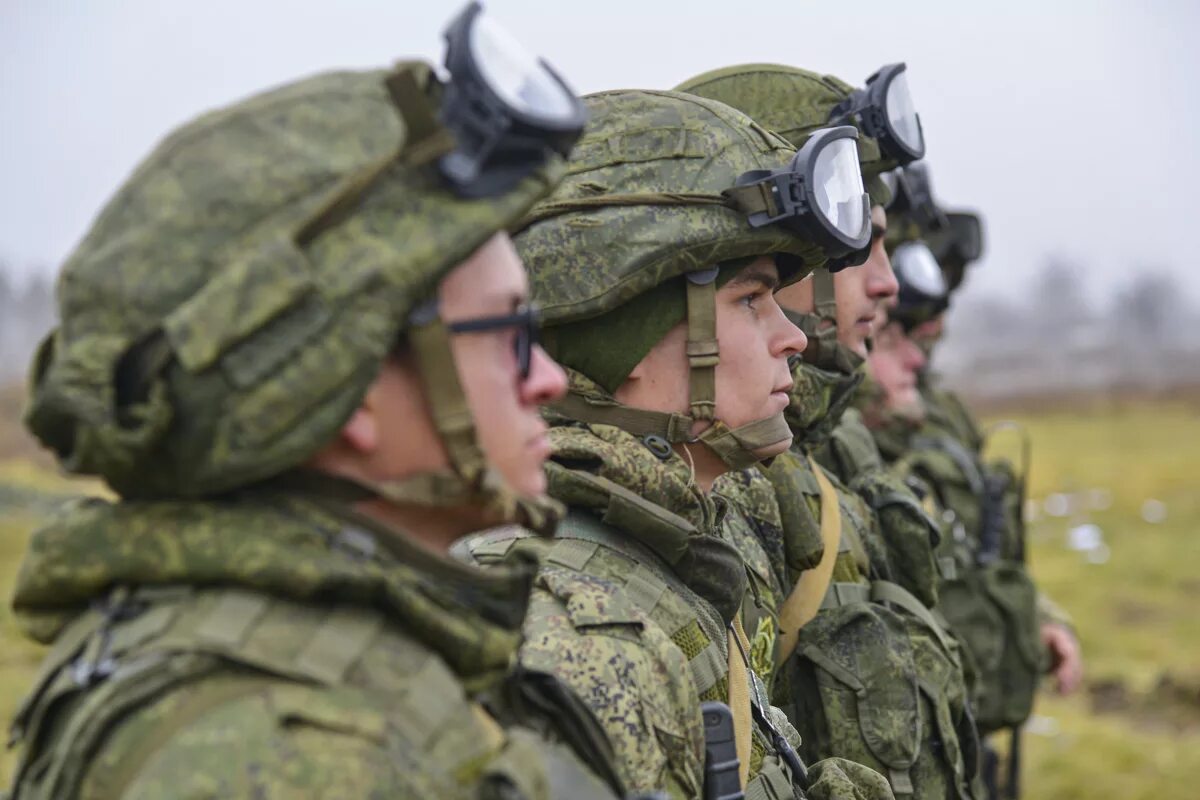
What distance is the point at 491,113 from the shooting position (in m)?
2.39

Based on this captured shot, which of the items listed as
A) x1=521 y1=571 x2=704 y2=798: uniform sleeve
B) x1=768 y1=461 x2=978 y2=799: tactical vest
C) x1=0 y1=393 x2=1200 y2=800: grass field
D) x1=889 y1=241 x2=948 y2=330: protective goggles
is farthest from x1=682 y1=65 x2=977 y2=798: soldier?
x1=0 y1=393 x2=1200 y2=800: grass field

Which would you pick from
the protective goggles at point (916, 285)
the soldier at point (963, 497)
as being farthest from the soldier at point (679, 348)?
the protective goggles at point (916, 285)

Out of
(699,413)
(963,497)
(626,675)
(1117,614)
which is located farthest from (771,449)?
(1117,614)

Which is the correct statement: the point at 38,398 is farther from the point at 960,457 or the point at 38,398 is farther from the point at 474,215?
the point at 960,457

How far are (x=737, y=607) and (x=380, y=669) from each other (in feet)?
6.08

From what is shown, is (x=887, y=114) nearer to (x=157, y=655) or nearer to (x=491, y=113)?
(x=491, y=113)

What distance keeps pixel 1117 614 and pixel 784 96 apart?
1523 cm

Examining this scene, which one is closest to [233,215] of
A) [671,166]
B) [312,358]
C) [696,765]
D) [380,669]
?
[312,358]

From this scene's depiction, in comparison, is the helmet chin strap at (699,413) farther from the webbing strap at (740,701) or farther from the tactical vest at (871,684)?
the tactical vest at (871,684)

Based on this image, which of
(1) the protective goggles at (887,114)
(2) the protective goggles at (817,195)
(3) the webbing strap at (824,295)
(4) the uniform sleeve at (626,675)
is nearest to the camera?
(4) the uniform sleeve at (626,675)

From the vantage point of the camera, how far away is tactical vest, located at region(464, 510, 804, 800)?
3.53m

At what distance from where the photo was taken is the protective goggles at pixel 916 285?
28.7ft

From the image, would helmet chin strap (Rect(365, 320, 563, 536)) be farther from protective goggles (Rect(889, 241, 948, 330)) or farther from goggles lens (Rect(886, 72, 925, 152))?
protective goggles (Rect(889, 241, 948, 330))

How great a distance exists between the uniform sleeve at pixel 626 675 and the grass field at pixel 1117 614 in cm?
830
